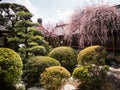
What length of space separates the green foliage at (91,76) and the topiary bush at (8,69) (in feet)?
8.81

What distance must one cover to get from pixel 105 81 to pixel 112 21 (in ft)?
13.2

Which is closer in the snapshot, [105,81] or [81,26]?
[105,81]

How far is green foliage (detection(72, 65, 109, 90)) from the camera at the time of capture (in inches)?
319

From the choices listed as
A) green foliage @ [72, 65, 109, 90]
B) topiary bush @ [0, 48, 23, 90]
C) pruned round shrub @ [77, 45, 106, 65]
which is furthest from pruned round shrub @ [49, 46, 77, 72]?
topiary bush @ [0, 48, 23, 90]

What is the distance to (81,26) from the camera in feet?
36.9

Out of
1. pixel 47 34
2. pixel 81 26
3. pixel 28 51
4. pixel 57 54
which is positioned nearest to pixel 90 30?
pixel 81 26

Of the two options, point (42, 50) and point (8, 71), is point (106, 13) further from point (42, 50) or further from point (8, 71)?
point (8, 71)

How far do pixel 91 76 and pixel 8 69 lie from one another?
364cm

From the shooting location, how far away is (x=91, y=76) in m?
8.27

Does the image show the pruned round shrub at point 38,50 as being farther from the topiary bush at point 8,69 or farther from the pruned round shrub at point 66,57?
the topiary bush at point 8,69

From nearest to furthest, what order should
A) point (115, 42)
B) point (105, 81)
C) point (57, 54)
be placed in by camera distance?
point (105, 81) < point (57, 54) < point (115, 42)

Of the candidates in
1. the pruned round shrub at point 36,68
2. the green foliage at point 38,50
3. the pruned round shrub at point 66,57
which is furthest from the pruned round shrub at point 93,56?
the green foliage at point 38,50

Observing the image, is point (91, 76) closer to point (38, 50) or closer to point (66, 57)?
point (66, 57)

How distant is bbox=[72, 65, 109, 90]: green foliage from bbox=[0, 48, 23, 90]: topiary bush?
2.69 meters
